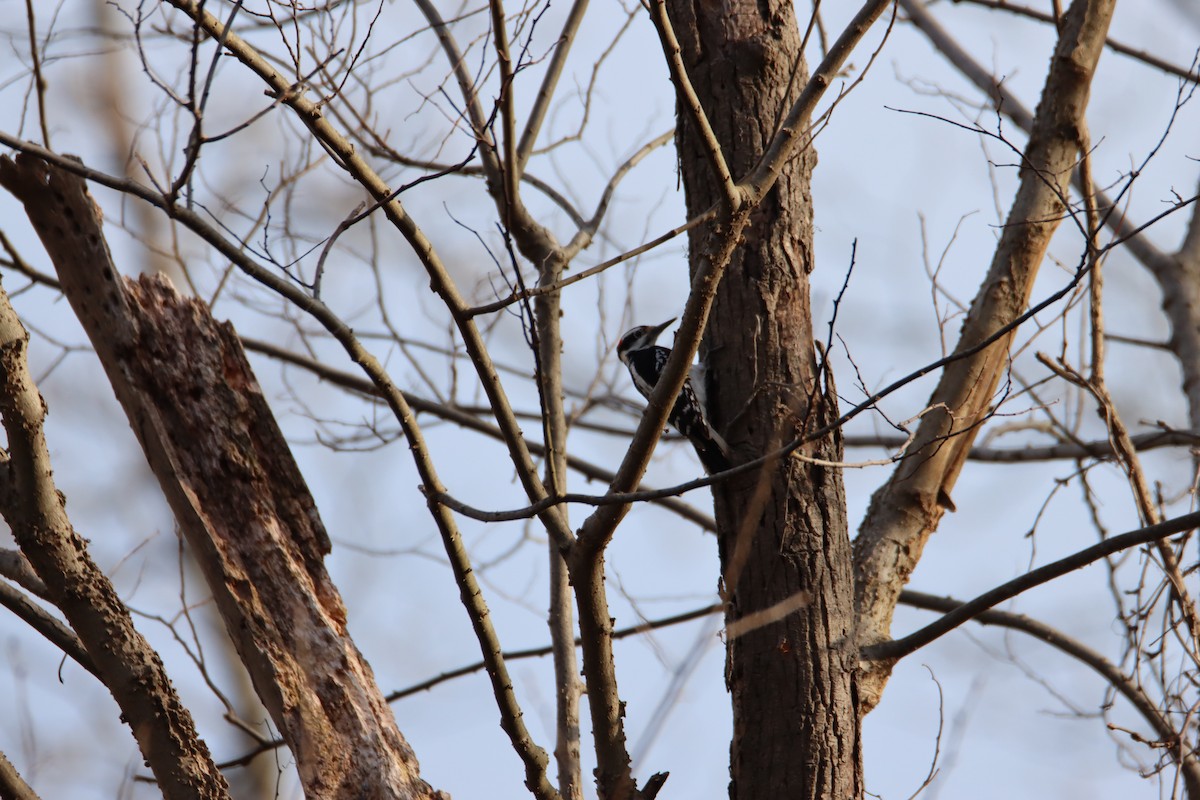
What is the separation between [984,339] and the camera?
3.57 m

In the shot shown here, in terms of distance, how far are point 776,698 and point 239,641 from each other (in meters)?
1.50

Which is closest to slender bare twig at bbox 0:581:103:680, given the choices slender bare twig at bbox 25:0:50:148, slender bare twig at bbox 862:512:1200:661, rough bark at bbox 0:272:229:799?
rough bark at bbox 0:272:229:799

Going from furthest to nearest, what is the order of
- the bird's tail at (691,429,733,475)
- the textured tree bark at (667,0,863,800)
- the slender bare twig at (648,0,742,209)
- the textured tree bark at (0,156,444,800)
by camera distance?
the bird's tail at (691,429,733,475)
the textured tree bark at (667,0,863,800)
the textured tree bark at (0,156,444,800)
the slender bare twig at (648,0,742,209)

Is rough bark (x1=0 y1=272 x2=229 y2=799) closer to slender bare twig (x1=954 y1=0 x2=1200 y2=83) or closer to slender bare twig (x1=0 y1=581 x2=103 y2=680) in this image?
slender bare twig (x1=0 y1=581 x2=103 y2=680)

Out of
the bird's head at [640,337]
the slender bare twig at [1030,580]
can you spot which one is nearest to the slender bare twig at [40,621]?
the slender bare twig at [1030,580]

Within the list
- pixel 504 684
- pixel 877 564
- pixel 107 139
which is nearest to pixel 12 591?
pixel 504 684

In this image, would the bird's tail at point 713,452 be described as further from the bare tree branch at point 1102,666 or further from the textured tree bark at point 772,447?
the bare tree branch at point 1102,666

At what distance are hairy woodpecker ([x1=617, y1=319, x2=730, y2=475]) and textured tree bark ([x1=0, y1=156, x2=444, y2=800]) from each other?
3.68ft

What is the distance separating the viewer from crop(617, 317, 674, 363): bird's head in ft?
21.1

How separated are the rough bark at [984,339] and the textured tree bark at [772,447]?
300mm

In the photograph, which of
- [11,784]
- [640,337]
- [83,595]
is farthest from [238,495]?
[640,337]

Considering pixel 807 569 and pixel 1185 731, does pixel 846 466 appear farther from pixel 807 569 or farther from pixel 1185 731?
pixel 1185 731

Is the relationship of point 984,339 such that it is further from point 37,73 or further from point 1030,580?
point 37,73

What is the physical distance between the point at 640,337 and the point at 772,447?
328cm
